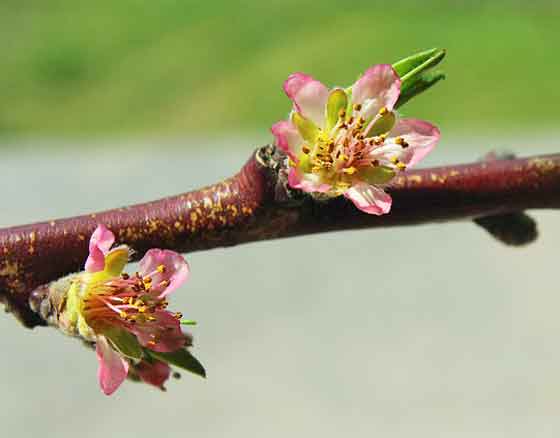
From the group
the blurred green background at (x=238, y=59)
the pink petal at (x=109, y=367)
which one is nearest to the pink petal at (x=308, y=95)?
the pink petal at (x=109, y=367)

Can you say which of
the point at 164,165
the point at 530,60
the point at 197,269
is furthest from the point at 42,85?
the point at 530,60

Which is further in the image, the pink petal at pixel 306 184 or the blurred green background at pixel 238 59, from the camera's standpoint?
the blurred green background at pixel 238 59

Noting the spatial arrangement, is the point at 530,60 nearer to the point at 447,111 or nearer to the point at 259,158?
the point at 447,111

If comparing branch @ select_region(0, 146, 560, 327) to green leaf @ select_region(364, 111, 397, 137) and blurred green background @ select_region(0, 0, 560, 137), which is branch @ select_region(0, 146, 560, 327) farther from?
blurred green background @ select_region(0, 0, 560, 137)

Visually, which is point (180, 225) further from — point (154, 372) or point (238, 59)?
point (238, 59)

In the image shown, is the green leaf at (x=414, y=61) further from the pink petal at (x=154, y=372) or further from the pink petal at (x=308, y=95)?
the pink petal at (x=154, y=372)

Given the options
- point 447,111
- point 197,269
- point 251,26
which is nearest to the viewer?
point 197,269

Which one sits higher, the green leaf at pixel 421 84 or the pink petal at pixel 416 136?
the green leaf at pixel 421 84

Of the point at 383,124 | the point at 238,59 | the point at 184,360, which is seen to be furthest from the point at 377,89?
the point at 238,59
